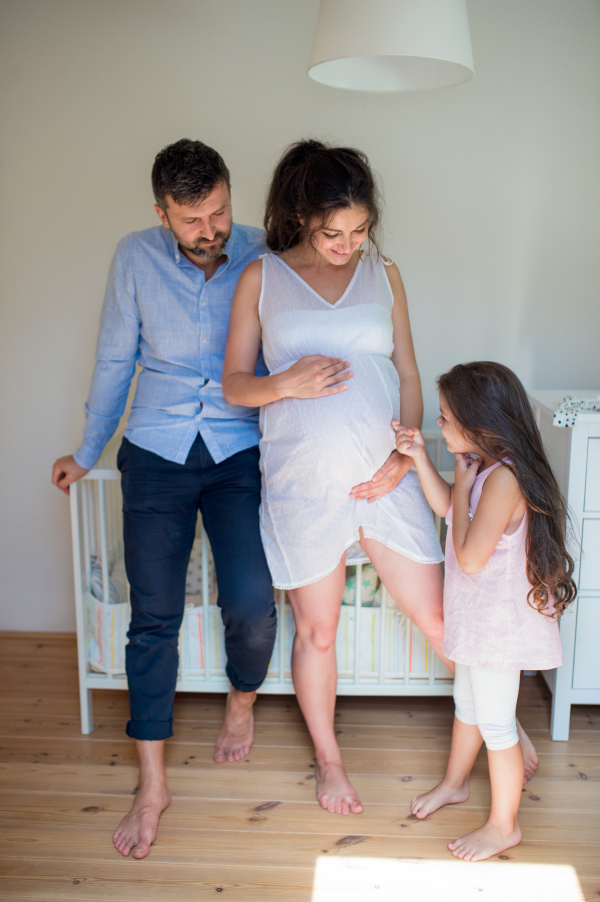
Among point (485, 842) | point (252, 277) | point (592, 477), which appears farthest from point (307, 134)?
point (485, 842)

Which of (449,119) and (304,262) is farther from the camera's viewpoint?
(449,119)

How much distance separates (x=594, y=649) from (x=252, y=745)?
95 cm

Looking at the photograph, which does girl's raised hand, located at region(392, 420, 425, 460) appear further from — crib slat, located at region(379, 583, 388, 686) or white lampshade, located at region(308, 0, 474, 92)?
white lampshade, located at region(308, 0, 474, 92)

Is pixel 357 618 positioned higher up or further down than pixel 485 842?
higher up

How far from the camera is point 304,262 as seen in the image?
5.60 feet

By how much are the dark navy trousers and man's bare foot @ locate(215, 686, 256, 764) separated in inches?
7.1

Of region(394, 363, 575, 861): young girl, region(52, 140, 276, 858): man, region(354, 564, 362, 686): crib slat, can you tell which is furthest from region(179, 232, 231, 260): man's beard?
region(354, 564, 362, 686): crib slat

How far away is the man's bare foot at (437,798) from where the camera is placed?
67.1 inches

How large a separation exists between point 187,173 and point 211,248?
18 centimetres

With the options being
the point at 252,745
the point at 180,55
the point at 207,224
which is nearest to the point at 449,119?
the point at 180,55

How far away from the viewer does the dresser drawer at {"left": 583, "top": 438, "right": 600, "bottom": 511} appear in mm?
1863

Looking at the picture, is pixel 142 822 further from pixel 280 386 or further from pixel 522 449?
pixel 522 449

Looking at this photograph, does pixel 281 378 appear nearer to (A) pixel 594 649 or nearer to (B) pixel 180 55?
(A) pixel 594 649

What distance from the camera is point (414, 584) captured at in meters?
1.72
